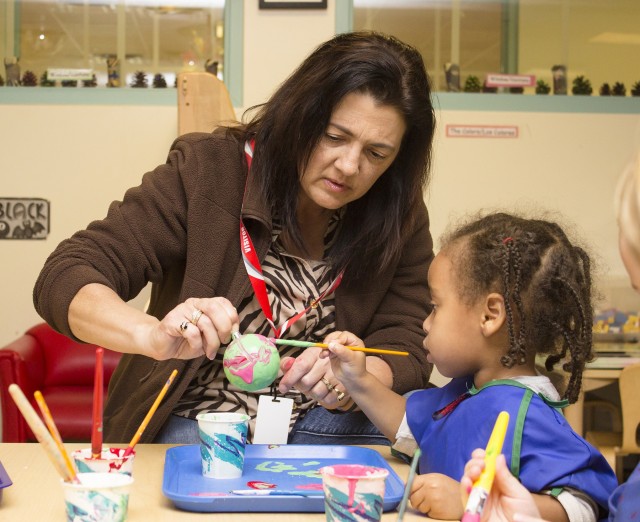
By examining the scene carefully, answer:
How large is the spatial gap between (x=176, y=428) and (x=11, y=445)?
38 centimetres

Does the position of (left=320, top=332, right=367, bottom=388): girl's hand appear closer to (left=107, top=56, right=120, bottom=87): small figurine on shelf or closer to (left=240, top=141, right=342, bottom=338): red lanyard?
(left=240, top=141, right=342, bottom=338): red lanyard

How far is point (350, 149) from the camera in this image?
1868 millimetres

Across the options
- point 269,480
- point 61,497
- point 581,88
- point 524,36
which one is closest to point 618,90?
point 581,88

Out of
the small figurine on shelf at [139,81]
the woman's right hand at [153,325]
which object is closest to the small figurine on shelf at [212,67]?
the small figurine on shelf at [139,81]

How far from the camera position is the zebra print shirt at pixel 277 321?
1962 mm

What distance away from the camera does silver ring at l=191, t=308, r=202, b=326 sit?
1413 mm

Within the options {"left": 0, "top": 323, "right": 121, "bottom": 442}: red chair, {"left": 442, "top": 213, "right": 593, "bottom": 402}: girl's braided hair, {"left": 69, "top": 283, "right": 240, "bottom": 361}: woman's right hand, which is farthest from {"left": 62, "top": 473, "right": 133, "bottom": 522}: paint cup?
{"left": 0, "top": 323, "right": 121, "bottom": 442}: red chair

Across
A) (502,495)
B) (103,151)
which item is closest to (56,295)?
(502,495)

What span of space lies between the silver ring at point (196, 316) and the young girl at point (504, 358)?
27 centimetres

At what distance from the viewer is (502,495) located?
1.12 meters

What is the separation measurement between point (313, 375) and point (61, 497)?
540mm

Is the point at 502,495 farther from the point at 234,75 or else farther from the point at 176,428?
the point at 234,75

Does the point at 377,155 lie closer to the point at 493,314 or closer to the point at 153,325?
the point at 493,314

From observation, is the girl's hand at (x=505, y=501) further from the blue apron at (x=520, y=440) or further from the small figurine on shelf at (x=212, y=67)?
the small figurine on shelf at (x=212, y=67)
